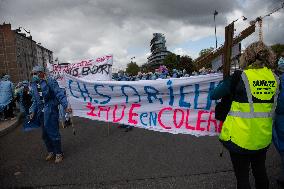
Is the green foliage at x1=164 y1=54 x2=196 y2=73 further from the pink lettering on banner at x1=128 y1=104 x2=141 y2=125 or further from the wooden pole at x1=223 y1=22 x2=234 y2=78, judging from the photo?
the wooden pole at x1=223 y1=22 x2=234 y2=78

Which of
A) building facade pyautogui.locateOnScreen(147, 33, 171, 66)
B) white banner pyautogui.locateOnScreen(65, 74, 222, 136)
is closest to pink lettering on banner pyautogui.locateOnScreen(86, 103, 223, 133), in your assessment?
white banner pyautogui.locateOnScreen(65, 74, 222, 136)

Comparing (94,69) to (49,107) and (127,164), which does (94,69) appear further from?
(127,164)

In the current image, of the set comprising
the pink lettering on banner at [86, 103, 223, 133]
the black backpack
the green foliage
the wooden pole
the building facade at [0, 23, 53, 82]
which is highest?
the building facade at [0, 23, 53, 82]

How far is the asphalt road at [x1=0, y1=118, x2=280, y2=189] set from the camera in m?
5.25

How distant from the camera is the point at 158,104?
5156 millimetres

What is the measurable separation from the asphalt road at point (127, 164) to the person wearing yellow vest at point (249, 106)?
63.6 inches

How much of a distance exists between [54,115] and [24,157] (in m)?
1.39

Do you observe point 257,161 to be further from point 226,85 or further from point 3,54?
point 3,54

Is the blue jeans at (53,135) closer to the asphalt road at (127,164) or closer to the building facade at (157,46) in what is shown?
the asphalt road at (127,164)

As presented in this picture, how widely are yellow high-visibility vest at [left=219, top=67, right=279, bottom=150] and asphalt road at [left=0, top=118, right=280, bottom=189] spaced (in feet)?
5.57

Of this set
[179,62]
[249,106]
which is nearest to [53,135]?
[249,106]

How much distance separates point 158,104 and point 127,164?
63.0 inches

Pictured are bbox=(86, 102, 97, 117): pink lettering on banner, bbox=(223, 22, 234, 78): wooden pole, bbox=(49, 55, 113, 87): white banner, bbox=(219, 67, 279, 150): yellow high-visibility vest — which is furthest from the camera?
bbox=(49, 55, 113, 87): white banner

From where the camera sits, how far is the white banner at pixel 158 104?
15.6ft
